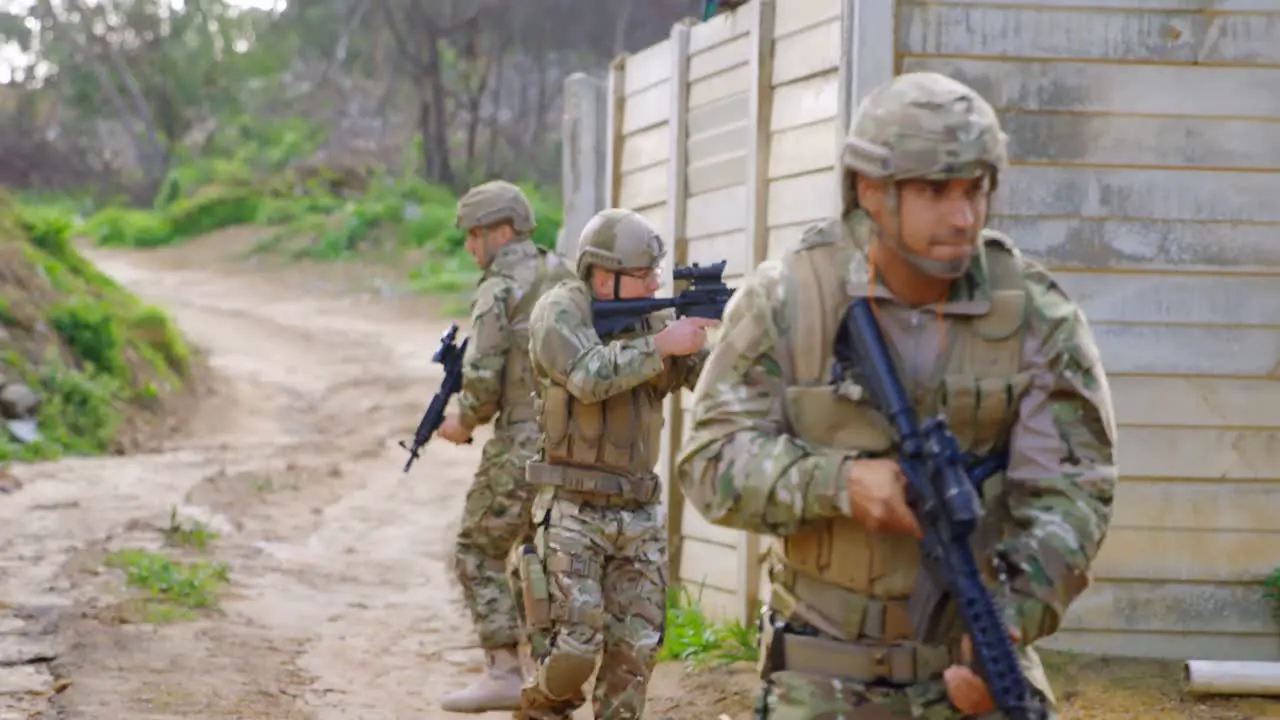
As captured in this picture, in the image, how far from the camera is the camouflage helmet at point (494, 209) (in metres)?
7.11

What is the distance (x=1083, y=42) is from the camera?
6531mm

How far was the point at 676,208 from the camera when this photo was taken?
8117 mm

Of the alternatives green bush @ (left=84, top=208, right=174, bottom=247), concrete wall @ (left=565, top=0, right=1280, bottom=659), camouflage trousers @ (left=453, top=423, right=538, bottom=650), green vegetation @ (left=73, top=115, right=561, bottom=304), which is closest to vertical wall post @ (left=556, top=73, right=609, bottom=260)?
camouflage trousers @ (left=453, top=423, right=538, bottom=650)

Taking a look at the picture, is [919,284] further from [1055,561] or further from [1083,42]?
[1083,42]

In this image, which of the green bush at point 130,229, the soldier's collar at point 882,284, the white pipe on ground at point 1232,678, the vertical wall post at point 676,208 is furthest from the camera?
the green bush at point 130,229

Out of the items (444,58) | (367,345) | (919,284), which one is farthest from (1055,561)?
(444,58)

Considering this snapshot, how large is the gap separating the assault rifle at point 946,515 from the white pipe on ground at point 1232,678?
3309 millimetres

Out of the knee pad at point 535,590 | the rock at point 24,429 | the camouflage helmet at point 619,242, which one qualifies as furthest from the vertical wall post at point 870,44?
the rock at point 24,429

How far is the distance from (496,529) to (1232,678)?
107 inches

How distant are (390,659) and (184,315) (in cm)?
1664

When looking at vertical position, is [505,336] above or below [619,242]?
below

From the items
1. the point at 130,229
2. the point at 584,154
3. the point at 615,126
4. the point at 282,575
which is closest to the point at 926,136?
the point at 615,126

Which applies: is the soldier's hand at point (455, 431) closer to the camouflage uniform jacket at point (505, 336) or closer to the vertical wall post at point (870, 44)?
the camouflage uniform jacket at point (505, 336)

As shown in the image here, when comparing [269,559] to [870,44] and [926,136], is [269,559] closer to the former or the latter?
[870,44]
